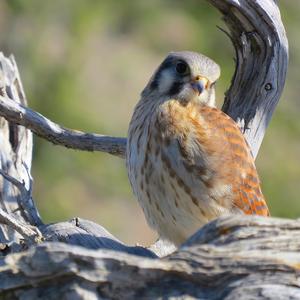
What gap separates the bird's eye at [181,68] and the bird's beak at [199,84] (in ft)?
0.29

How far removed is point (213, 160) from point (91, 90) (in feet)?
23.5

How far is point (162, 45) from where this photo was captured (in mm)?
12008

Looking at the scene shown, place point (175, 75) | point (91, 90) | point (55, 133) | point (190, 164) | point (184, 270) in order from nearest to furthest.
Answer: point (184, 270)
point (190, 164)
point (55, 133)
point (175, 75)
point (91, 90)

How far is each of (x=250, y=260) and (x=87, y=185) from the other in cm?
703

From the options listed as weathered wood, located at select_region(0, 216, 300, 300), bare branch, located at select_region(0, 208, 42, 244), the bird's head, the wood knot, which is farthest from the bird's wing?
weathered wood, located at select_region(0, 216, 300, 300)

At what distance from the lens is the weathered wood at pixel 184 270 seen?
11.6 ft

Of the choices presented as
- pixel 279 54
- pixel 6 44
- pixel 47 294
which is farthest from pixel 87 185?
pixel 47 294

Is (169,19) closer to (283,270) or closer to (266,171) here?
(266,171)

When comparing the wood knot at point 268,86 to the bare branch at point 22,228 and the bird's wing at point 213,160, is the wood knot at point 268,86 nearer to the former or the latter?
the bird's wing at point 213,160

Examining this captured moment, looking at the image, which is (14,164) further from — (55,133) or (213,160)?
(213,160)

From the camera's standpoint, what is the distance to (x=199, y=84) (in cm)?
519

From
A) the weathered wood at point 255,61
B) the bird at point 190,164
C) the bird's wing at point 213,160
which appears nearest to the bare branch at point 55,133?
the bird at point 190,164

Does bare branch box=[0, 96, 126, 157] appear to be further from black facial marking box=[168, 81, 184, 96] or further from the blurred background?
the blurred background

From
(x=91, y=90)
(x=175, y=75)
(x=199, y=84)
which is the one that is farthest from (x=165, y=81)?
(x=91, y=90)
